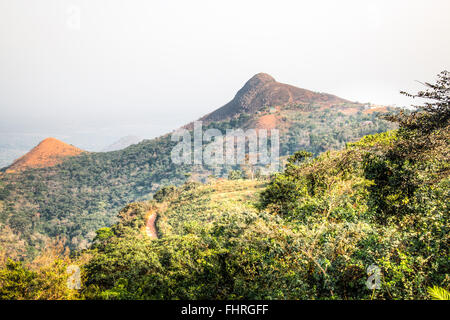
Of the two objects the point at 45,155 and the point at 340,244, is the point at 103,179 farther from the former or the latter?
the point at 340,244

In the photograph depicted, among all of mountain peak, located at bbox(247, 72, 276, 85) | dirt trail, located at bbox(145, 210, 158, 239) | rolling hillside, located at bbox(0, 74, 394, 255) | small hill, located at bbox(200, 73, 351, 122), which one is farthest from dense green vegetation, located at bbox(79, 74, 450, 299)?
mountain peak, located at bbox(247, 72, 276, 85)

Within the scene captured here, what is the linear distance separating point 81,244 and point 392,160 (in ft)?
182

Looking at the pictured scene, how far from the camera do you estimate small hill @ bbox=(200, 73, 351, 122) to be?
347ft

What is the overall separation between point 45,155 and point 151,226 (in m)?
89.1

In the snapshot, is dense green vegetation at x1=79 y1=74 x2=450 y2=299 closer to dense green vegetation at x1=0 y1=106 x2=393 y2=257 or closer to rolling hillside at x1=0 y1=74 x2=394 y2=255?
dense green vegetation at x1=0 y1=106 x2=393 y2=257

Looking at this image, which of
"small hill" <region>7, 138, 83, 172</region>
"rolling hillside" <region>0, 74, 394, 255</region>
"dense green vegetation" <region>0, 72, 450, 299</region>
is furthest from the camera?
"small hill" <region>7, 138, 83, 172</region>

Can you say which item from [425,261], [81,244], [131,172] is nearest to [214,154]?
[131,172]

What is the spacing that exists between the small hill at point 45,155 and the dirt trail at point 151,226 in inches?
3070

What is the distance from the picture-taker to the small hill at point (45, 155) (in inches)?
3319

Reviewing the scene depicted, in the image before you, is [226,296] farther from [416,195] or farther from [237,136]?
[237,136]

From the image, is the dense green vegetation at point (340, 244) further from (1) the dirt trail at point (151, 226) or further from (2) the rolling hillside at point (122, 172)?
(2) the rolling hillside at point (122, 172)

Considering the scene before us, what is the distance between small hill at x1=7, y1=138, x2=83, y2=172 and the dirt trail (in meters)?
78.0

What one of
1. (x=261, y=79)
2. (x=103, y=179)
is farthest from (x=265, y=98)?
(x=103, y=179)
